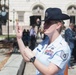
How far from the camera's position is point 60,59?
354 cm

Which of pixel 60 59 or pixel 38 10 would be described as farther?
pixel 38 10

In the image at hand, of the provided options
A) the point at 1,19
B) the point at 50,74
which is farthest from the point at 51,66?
the point at 1,19

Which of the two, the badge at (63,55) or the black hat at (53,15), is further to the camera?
the black hat at (53,15)

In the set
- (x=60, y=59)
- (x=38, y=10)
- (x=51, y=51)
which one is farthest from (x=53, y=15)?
(x=38, y=10)

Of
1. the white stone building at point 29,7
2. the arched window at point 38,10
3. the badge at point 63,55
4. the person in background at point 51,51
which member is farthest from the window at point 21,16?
the badge at point 63,55

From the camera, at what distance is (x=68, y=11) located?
200 feet

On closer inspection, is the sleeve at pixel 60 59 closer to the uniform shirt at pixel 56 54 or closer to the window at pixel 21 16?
the uniform shirt at pixel 56 54

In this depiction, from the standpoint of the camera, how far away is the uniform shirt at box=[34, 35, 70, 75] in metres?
3.55

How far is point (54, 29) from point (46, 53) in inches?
10.2

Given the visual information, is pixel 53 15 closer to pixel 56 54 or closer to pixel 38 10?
pixel 56 54

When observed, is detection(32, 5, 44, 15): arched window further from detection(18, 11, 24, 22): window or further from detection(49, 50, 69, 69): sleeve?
detection(49, 50, 69, 69): sleeve

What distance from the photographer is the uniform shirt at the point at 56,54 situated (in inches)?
140

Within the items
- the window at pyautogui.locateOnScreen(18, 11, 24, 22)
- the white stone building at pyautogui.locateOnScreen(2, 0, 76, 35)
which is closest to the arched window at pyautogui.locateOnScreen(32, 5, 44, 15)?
the white stone building at pyautogui.locateOnScreen(2, 0, 76, 35)

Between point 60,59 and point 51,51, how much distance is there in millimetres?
146
